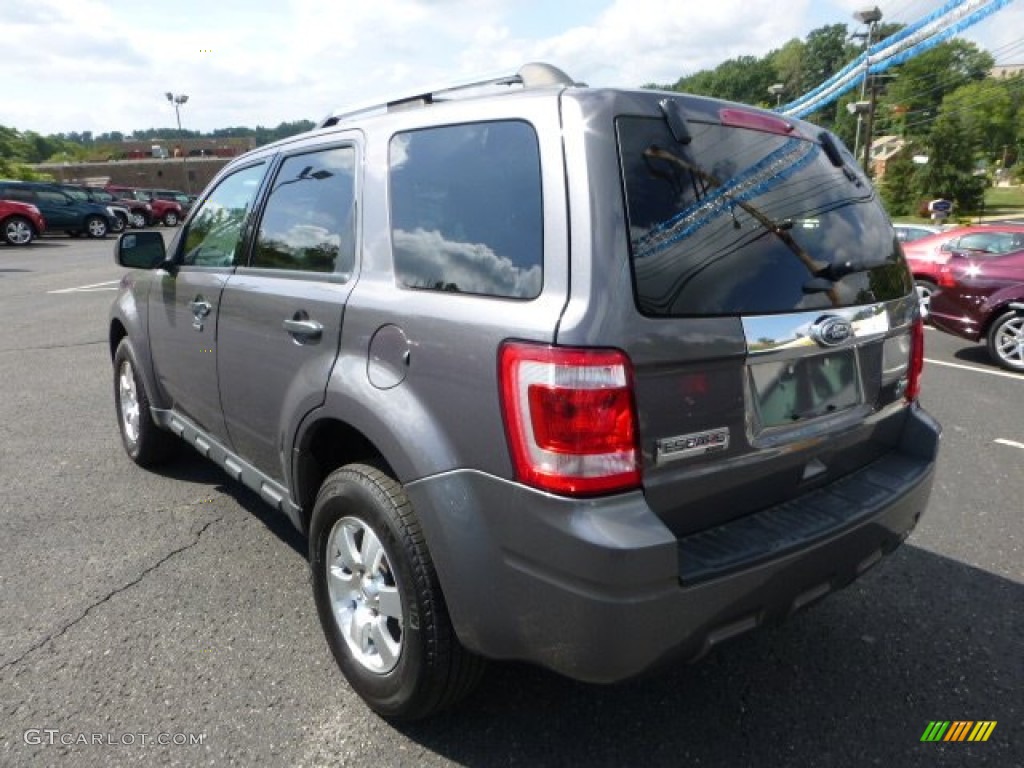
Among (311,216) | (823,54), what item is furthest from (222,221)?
(823,54)

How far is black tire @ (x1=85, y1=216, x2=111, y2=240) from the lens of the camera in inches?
1024

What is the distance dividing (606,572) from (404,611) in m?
0.72

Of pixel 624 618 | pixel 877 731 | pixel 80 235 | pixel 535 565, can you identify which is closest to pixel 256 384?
pixel 535 565

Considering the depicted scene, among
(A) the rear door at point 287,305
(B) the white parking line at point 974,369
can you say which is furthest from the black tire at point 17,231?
(B) the white parking line at point 974,369

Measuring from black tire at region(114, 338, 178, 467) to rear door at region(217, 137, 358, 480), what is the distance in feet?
4.46

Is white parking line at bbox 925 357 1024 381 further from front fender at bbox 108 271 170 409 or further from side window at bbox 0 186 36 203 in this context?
side window at bbox 0 186 36 203

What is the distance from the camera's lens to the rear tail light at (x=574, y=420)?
5.73 feet

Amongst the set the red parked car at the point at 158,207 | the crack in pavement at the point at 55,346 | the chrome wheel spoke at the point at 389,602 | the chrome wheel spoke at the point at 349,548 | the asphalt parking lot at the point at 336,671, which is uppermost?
the red parked car at the point at 158,207

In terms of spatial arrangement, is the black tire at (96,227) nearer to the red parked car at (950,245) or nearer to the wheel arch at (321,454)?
the red parked car at (950,245)

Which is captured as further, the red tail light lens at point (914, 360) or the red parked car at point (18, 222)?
the red parked car at point (18, 222)

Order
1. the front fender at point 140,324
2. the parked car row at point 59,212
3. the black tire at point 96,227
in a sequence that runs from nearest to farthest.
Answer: the front fender at point 140,324
the parked car row at point 59,212
the black tire at point 96,227

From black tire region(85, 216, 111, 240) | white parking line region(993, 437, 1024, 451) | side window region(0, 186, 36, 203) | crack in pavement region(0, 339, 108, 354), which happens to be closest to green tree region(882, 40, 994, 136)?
black tire region(85, 216, 111, 240)

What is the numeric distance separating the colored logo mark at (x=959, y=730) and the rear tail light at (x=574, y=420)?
1.45 metres

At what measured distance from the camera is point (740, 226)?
2.03m
